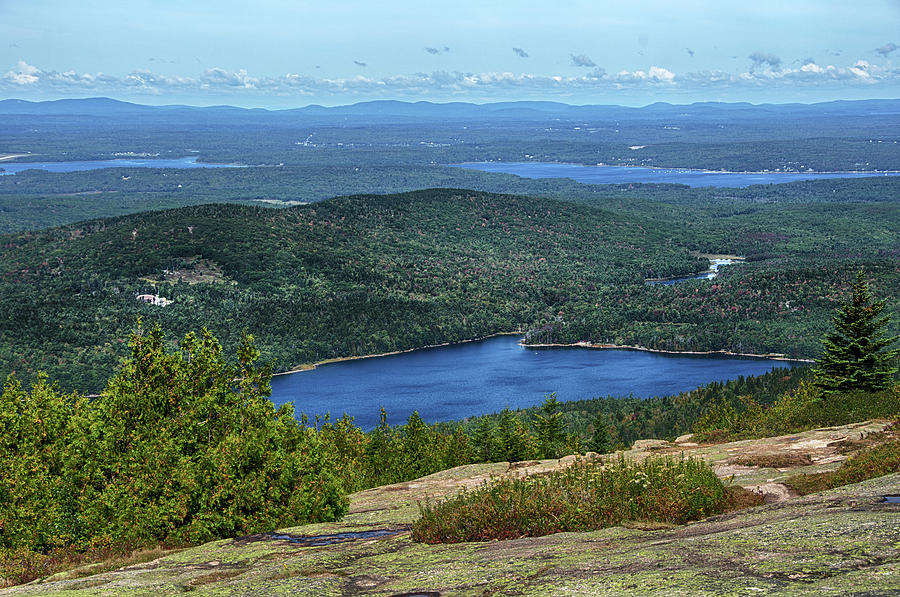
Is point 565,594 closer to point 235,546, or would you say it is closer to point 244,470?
point 235,546

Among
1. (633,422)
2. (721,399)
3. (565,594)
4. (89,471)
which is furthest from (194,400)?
(721,399)

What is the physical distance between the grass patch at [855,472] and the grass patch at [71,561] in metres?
21.5

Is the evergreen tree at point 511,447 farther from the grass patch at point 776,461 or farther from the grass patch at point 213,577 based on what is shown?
the grass patch at point 213,577

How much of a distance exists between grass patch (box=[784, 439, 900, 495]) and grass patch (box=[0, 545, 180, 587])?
70.6ft

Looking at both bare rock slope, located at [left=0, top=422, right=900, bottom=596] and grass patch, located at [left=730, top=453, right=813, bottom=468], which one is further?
grass patch, located at [left=730, top=453, right=813, bottom=468]

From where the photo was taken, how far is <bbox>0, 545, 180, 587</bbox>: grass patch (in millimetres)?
26594

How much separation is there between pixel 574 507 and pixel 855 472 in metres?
9.25

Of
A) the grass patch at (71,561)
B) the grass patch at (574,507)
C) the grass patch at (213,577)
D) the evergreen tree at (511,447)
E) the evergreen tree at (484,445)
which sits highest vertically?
the grass patch at (574,507)

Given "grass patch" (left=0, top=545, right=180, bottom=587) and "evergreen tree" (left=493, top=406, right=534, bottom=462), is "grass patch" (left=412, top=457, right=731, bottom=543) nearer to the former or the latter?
"grass patch" (left=0, top=545, right=180, bottom=587)

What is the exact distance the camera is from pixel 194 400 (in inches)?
1582

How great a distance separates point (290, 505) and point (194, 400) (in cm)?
977

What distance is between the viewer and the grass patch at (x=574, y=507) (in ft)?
82.1

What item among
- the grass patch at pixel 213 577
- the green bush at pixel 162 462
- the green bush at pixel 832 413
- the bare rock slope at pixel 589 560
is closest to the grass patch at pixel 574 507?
the bare rock slope at pixel 589 560

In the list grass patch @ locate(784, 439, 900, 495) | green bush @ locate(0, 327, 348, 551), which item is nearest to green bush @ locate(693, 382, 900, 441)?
grass patch @ locate(784, 439, 900, 495)
